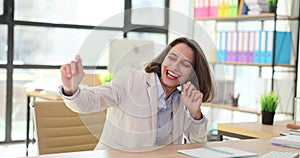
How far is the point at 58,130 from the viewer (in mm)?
2070

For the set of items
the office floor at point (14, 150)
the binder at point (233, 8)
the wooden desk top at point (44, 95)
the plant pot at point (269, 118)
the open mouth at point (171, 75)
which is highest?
the binder at point (233, 8)

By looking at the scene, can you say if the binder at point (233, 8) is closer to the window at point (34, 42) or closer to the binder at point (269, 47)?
the binder at point (269, 47)

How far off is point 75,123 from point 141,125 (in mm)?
502

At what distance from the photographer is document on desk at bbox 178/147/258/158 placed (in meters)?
1.65

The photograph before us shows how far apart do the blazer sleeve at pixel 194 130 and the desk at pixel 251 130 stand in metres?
0.55

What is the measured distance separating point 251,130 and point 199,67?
2.80ft

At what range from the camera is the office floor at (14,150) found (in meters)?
4.31

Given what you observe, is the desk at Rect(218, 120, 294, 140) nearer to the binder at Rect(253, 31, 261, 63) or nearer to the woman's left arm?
the woman's left arm

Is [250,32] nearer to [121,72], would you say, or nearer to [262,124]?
[262,124]

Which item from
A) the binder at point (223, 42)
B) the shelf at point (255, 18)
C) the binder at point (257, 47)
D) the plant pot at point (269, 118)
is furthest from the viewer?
the binder at point (223, 42)

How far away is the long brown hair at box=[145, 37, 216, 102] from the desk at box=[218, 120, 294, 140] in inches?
26.9

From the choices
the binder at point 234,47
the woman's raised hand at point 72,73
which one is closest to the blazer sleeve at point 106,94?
the woman's raised hand at point 72,73

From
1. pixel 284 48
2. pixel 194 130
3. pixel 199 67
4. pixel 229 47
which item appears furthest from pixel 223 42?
pixel 199 67

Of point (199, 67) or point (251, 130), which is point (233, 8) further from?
point (199, 67)
